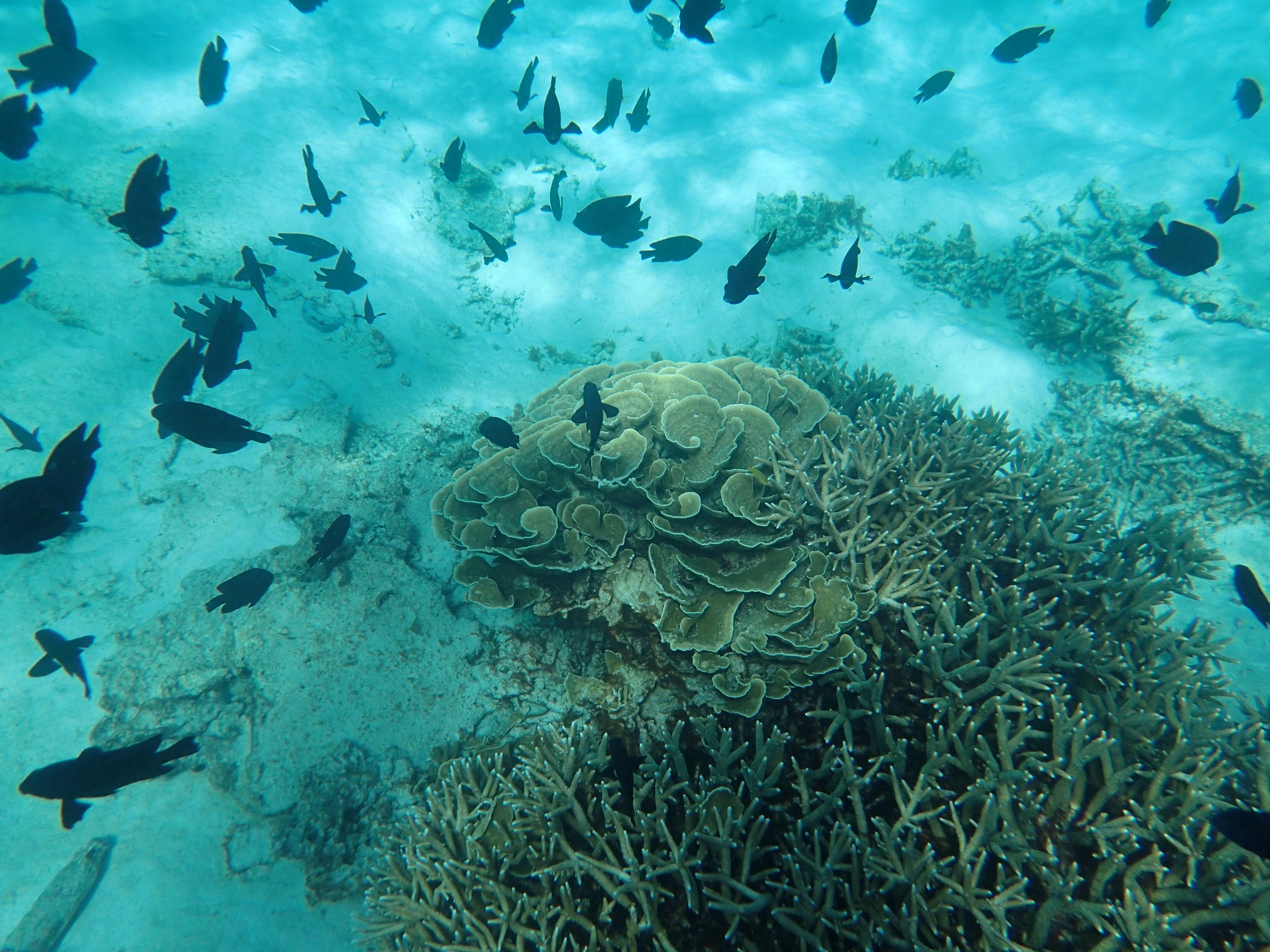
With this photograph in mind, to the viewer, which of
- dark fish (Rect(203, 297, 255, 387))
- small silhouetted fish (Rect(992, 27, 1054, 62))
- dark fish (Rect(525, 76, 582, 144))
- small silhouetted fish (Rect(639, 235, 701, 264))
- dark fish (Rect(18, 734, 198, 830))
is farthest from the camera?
small silhouetted fish (Rect(992, 27, 1054, 62))

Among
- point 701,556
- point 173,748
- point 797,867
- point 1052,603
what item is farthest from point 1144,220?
point 173,748

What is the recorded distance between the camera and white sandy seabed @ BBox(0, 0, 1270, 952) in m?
4.31

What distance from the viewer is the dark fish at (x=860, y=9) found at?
236 inches

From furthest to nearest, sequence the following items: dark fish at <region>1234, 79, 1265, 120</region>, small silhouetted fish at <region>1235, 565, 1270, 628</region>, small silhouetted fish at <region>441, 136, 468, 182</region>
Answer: dark fish at <region>1234, 79, 1265, 120</region>
small silhouetted fish at <region>441, 136, 468, 182</region>
small silhouetted fish at <region>1235, 565, 1270, 628</region>

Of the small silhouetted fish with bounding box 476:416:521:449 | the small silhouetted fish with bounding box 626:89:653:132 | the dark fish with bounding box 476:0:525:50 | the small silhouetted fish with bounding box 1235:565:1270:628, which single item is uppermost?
the small silhouetted fish with bounding box 626:89:653:132

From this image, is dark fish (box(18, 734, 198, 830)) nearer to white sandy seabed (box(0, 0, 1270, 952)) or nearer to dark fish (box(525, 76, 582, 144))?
white sandy seabed (box(0, 0, 1270, 952))

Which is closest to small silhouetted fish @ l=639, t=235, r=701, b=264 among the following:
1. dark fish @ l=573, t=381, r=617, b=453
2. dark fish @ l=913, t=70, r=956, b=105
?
dark fish @ l=573, t=381, r=617, b=453

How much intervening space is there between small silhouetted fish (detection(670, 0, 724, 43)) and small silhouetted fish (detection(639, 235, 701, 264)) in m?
1.54

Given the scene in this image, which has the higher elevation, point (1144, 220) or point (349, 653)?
point (1144, 220)

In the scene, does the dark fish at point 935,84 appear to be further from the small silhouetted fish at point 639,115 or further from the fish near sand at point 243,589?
the fish near sand at point 243,589

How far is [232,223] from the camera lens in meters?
9.12

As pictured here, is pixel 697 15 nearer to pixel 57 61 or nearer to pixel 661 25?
pixel 57 61

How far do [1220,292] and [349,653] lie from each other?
15139 mm

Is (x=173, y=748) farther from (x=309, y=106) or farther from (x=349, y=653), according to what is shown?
(x=309, y=106)
